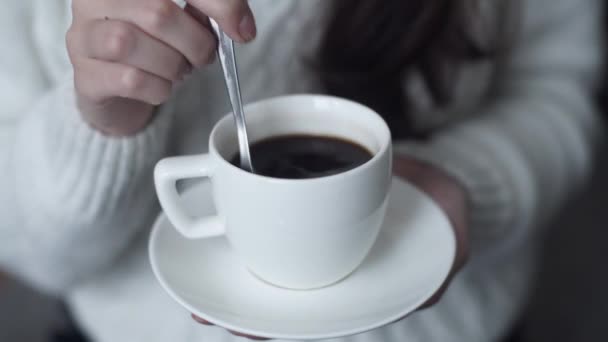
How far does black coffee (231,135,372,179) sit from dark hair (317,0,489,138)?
0.18 metres

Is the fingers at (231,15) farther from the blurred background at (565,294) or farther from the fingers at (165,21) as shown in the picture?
the blurred background at (565,294)

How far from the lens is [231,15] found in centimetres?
30

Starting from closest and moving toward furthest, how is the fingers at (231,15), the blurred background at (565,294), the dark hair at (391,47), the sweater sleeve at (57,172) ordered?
the fingers at (231,15) → the sweater sleeve at (57,172) → the dark hair at (391,47) → the blurred background at (565,294)

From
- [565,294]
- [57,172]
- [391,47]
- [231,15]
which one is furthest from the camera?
[565,294]

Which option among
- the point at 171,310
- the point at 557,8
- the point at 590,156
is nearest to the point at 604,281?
the point at 590,156

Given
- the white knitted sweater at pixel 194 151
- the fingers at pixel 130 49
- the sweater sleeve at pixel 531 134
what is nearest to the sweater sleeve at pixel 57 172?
the white knitted sweater at pixel 194 151

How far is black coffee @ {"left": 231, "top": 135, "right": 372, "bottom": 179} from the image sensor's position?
36 cm

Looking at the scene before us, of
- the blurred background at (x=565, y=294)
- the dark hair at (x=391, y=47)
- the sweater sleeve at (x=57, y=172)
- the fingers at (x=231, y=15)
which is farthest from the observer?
the blurred background at (x=565, y=294)

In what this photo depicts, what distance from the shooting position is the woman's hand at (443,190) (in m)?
0.47

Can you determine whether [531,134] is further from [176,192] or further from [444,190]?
[176,192]

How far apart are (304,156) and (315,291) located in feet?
0.28

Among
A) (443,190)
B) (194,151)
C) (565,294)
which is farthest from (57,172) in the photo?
(565,294)

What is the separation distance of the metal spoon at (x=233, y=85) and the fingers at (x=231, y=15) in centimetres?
1

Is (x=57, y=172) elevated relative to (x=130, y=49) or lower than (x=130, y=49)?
lower
